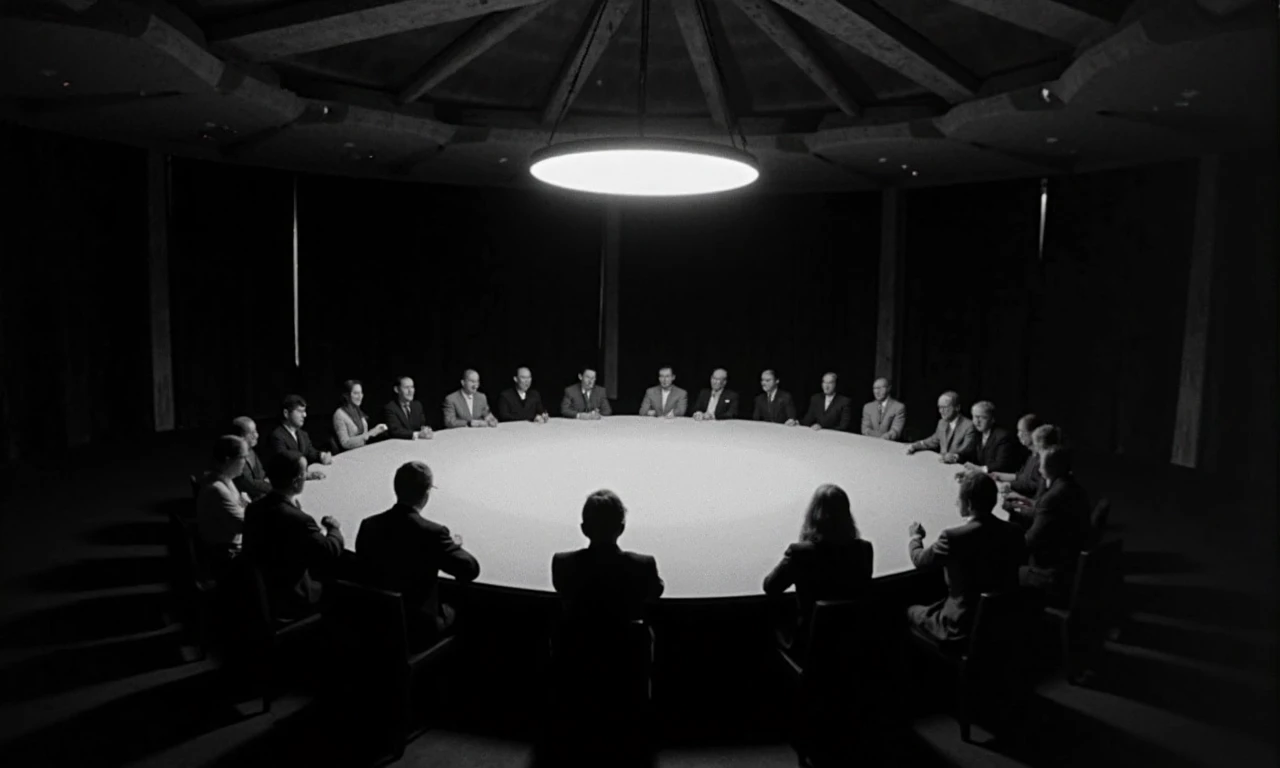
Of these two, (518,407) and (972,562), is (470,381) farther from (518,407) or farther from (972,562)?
(972,562)

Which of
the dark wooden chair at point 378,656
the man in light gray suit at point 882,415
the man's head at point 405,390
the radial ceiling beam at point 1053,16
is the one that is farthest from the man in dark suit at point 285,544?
the man in light gray suit at point 882,415

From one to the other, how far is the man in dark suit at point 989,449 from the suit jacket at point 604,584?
9.83ft

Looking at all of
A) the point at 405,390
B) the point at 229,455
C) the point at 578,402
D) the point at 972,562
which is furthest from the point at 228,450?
the point at 578,402

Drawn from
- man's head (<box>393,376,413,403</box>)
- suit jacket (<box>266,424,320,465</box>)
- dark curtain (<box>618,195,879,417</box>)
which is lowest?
suit jacket (<box>266,424,320,465</box>)

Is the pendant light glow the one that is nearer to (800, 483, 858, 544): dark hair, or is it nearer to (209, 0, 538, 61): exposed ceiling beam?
(209, 0, 538, 61): exposed ceiling beam

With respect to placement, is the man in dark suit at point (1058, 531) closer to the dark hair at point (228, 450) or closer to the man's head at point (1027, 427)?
the man's head at point (1027, 427)

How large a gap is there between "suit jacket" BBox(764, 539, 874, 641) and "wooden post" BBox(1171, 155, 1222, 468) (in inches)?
247

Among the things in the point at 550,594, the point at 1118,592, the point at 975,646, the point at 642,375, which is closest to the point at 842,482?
the point at 1118,592

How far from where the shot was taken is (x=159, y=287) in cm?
855

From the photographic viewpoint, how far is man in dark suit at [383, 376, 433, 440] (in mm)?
6473

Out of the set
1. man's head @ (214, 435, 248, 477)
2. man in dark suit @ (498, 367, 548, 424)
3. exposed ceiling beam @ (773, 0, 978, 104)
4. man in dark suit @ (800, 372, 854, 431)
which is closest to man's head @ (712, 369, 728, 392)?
man in dark suit @ (800, 372, 854, 431)

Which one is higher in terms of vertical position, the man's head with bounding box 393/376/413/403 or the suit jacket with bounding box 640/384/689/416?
the man's head with bounding box 393/376/413/403

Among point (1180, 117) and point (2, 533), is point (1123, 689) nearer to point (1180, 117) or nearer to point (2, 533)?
point (1180, 117)

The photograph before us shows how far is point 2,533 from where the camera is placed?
223 inches
